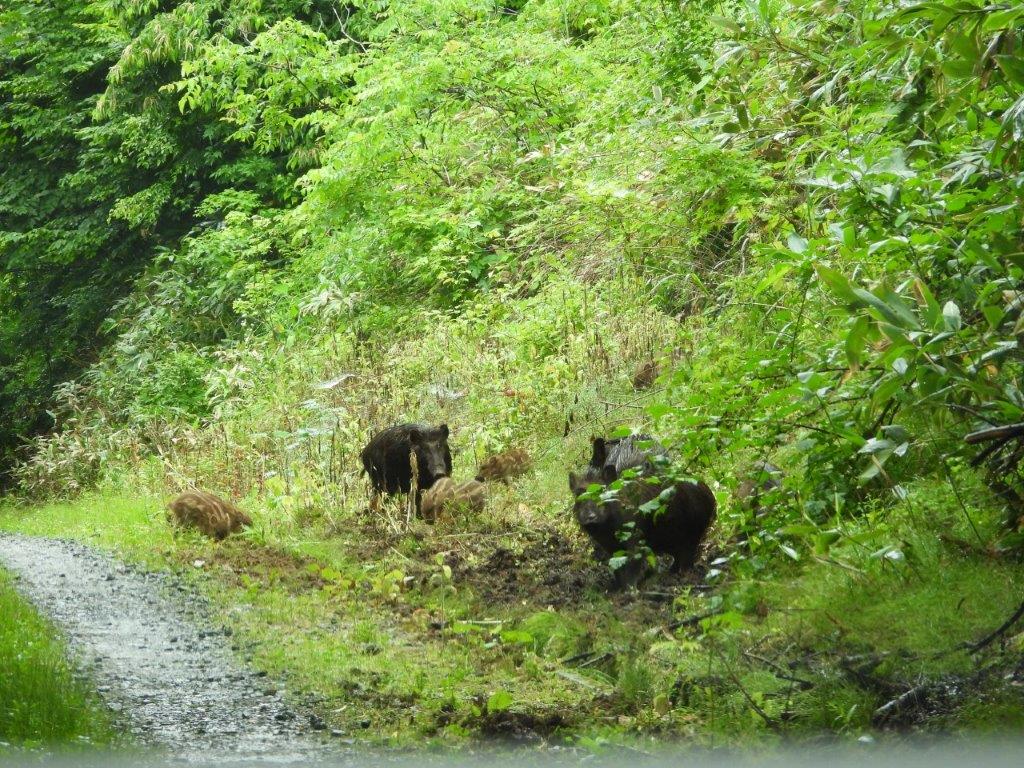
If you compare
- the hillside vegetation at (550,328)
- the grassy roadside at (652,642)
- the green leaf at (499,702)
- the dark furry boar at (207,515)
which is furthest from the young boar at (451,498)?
the green leaf at (499,702)

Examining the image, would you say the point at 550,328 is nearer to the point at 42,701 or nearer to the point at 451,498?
the point at 451,498

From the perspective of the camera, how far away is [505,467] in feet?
38.1

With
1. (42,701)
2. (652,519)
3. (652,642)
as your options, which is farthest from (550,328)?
(42,701)

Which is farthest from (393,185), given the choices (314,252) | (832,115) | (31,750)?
(31,750)

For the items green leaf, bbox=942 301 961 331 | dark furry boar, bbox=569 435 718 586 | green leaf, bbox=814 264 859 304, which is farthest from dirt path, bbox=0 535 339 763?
green leaf, bbox=942 301 961 331

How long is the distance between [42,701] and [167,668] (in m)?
1.04

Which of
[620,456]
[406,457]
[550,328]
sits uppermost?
[620,456]

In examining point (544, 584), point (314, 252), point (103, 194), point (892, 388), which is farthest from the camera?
point (103, 194)

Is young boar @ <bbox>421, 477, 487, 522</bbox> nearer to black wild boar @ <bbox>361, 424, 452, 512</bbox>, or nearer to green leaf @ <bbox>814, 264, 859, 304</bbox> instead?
black wild boar @ <bbox>361, 424, 452, 512</bbox>

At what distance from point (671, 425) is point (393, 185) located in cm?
1214

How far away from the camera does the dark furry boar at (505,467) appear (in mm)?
11570

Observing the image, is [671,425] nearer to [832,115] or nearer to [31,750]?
[832,115]

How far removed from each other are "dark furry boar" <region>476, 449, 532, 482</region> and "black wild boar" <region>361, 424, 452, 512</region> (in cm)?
56

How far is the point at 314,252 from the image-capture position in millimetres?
20844
